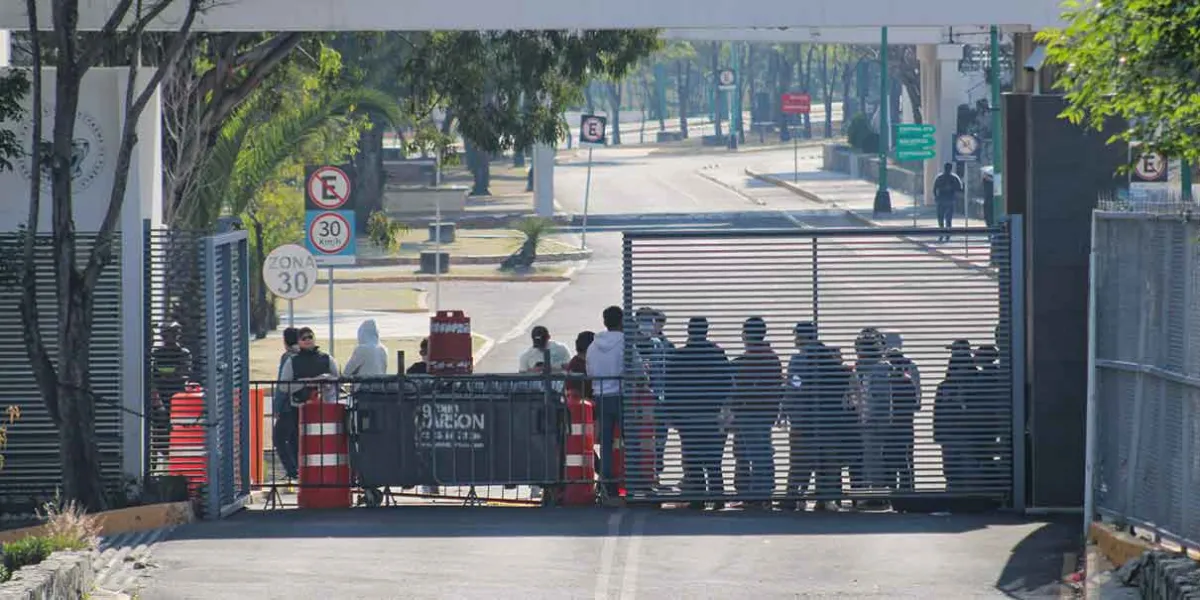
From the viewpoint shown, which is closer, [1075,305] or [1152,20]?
→ [1152,20]

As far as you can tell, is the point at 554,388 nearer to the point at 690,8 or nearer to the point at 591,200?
the point at 690,8

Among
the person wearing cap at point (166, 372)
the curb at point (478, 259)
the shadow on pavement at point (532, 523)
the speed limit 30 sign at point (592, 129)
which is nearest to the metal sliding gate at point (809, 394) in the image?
the shadow on pavement at point (532, 523)

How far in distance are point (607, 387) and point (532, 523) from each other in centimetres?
168

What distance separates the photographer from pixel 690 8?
1806 cm

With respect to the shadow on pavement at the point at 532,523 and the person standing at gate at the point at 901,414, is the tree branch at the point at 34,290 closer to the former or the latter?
the shadow on pavement at the point at 532,523

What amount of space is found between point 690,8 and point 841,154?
231ft

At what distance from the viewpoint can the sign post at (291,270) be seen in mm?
25359

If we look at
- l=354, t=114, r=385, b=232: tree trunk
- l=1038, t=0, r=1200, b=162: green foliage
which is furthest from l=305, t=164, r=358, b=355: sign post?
l=354, t=114, r=385, b=232: tree trunk

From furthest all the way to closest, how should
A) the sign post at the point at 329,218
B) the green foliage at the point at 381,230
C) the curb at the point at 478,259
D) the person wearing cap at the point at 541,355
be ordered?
the curb at the point at 478,259 → the green foliage at the point at 381,230 → the sign post at the point at 329,218 → the person wearing cap at the point at 541,355

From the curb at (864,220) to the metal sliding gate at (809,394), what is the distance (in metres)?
0.05

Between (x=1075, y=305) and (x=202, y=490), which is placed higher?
(x=1075, y=305)

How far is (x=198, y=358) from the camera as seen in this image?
16.2 meters

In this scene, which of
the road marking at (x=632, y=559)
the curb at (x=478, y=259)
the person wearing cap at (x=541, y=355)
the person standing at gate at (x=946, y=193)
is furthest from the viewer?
the curb at (x=478, y=259)

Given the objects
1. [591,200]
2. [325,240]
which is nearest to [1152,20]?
[325,240]
